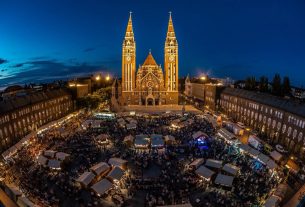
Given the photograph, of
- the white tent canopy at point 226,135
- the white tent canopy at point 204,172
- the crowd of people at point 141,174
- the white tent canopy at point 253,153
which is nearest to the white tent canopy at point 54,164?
the crowd of people at point 141,174

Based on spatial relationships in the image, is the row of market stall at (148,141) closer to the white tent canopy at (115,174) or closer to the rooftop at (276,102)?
the white tent canopy at (115,174)

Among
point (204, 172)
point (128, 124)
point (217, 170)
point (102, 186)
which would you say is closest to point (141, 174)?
point (102, 186)

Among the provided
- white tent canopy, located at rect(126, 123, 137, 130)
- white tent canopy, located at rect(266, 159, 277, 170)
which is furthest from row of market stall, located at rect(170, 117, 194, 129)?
white tent canopy, located at rect(266, 159, 277, 170)

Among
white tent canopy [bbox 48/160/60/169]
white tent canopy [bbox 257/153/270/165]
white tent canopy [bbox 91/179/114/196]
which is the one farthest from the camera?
white tent canopy [bbox 257/153/270/165]

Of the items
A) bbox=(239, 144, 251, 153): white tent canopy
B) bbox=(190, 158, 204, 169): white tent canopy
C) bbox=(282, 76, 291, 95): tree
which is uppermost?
bbox=(282, 76, 291, 95): tree

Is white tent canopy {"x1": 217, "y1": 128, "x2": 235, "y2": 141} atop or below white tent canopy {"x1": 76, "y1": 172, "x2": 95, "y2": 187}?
atop

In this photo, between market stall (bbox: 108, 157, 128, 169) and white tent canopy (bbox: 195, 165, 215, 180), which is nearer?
white tent canopy (bbox: 195, 165, 215, 180)

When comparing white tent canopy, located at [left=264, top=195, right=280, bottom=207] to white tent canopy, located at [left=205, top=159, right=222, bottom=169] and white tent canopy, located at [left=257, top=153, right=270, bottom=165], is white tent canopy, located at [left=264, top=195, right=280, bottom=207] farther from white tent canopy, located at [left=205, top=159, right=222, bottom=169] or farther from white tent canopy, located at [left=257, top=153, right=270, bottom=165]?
white tent canopy, located at [left=257, top=153, right=270, bottom=165]
